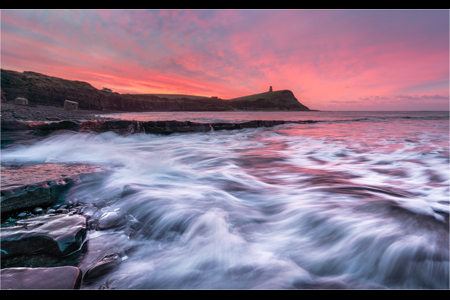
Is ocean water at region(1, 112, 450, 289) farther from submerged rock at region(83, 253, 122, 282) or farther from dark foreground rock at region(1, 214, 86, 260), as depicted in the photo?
dark foreground rock at region(1, 214, 86, 260)

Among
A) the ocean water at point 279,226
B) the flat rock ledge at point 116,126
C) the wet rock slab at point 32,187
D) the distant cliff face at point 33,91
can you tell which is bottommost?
the ocean water at point 279,226

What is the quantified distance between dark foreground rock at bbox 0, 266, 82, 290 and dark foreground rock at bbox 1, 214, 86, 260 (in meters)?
0.30

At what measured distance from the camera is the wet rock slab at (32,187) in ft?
6.17

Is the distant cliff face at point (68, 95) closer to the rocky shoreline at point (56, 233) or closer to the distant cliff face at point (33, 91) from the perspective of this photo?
the distant cliff face at point (33, 91)

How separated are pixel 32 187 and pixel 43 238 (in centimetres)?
98

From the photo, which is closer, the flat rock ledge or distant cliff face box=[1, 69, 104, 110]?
the flat rock ledge

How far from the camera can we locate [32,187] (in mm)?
2021

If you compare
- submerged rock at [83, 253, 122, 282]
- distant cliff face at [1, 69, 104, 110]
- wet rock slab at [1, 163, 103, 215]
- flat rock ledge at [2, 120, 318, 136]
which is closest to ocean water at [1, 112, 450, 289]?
submerged rock at [83, 253, 122, 282]

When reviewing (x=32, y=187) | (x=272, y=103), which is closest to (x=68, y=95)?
(x=32, y=187)

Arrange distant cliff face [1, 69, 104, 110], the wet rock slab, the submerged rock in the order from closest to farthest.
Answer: the submerged rock < the wet rock slab < distant cliff face [1, 69, 104, 110]

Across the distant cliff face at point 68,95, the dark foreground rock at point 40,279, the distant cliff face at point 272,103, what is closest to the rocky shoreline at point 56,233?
the dark foreground rock at point 40,279

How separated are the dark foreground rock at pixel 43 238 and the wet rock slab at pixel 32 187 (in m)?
0.40

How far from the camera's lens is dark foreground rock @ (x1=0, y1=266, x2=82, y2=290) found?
3.30ft

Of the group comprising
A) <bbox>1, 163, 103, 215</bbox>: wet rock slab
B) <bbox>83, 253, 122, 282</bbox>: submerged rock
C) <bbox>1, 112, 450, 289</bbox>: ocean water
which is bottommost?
<bbox>1, 112, 450, 289</bbox>: ocean water
